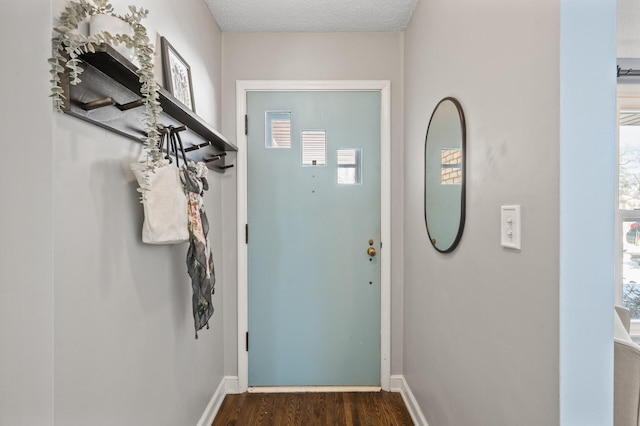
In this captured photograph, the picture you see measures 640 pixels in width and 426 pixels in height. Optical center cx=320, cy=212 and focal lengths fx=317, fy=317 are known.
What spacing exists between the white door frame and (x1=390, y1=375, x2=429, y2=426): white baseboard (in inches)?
2.0

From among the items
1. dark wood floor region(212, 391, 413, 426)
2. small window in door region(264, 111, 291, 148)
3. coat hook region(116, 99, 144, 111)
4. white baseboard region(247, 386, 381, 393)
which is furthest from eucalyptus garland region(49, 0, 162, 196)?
white baseboard region(247, 386, 381, 393)

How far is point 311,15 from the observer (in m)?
1.91

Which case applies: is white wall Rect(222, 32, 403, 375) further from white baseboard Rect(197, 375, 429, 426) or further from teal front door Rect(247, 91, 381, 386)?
white baseboard Rect(197, 375, 429, 426)

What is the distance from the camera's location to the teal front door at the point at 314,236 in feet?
6.93

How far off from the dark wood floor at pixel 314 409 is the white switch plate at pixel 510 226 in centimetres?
143

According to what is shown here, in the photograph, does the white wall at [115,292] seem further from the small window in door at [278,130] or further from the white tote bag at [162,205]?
the small window in door at [278,130]

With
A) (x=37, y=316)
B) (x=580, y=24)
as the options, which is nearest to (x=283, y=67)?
(x=580, y=24)

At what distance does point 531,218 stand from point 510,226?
0.08 metres

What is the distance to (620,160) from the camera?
2102 mm

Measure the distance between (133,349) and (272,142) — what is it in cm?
143

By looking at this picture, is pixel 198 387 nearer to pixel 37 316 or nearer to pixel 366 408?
pixel 366 408

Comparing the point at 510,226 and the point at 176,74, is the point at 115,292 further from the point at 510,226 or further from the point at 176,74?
the point at 510,226

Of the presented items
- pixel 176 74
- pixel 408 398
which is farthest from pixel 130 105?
pixel 408 398

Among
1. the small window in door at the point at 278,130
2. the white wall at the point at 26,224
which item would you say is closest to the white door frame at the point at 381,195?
the small window in door at the point at 278,130
